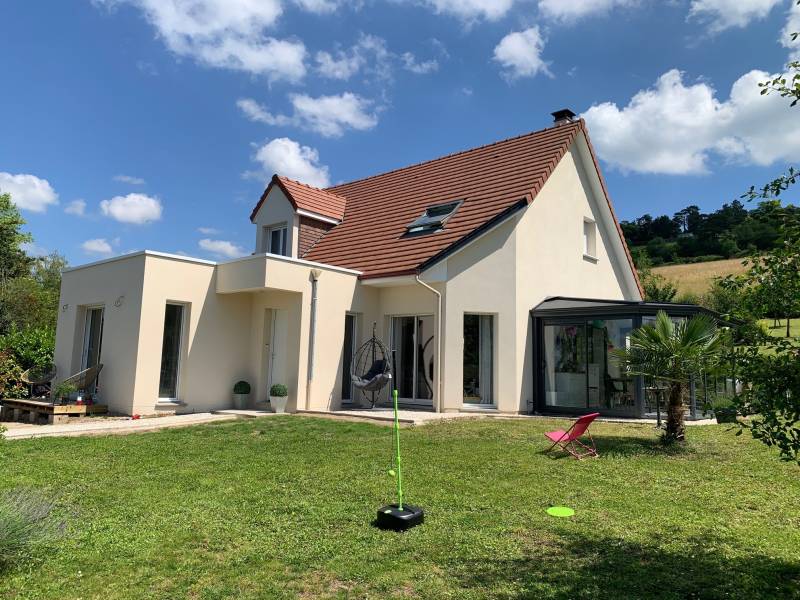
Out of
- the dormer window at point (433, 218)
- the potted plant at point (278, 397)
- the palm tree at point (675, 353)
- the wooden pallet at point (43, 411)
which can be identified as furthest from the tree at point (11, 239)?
the palm tree at point (675, 353)

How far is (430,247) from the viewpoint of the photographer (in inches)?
594

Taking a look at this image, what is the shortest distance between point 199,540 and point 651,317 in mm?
12192

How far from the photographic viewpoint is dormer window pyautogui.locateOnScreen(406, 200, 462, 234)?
1636 cm

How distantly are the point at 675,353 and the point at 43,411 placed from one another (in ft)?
45.4

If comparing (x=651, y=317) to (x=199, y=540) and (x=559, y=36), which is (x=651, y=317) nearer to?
(x=559, y=36)

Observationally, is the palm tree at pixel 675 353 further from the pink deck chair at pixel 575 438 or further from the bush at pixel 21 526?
the bush at pixel 21 526

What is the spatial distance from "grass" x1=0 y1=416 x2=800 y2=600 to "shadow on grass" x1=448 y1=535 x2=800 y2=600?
0.02m

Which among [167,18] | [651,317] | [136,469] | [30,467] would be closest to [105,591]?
[136,469]

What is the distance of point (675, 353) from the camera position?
933 centimetres

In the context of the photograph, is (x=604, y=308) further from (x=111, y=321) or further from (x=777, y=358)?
(x=111, y=321)

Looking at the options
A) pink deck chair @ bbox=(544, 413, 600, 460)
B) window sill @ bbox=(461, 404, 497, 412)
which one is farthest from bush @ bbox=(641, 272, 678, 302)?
pink deck chair @ bbox=(544, 413, 600, 460)

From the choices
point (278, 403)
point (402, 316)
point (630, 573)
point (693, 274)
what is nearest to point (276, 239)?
point (402, 316)

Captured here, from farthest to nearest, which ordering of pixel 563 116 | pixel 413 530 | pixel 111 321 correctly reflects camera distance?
pixel 563 116
pixel 111 321
pixel 413 530

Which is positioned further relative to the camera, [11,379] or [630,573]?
[11,379]
